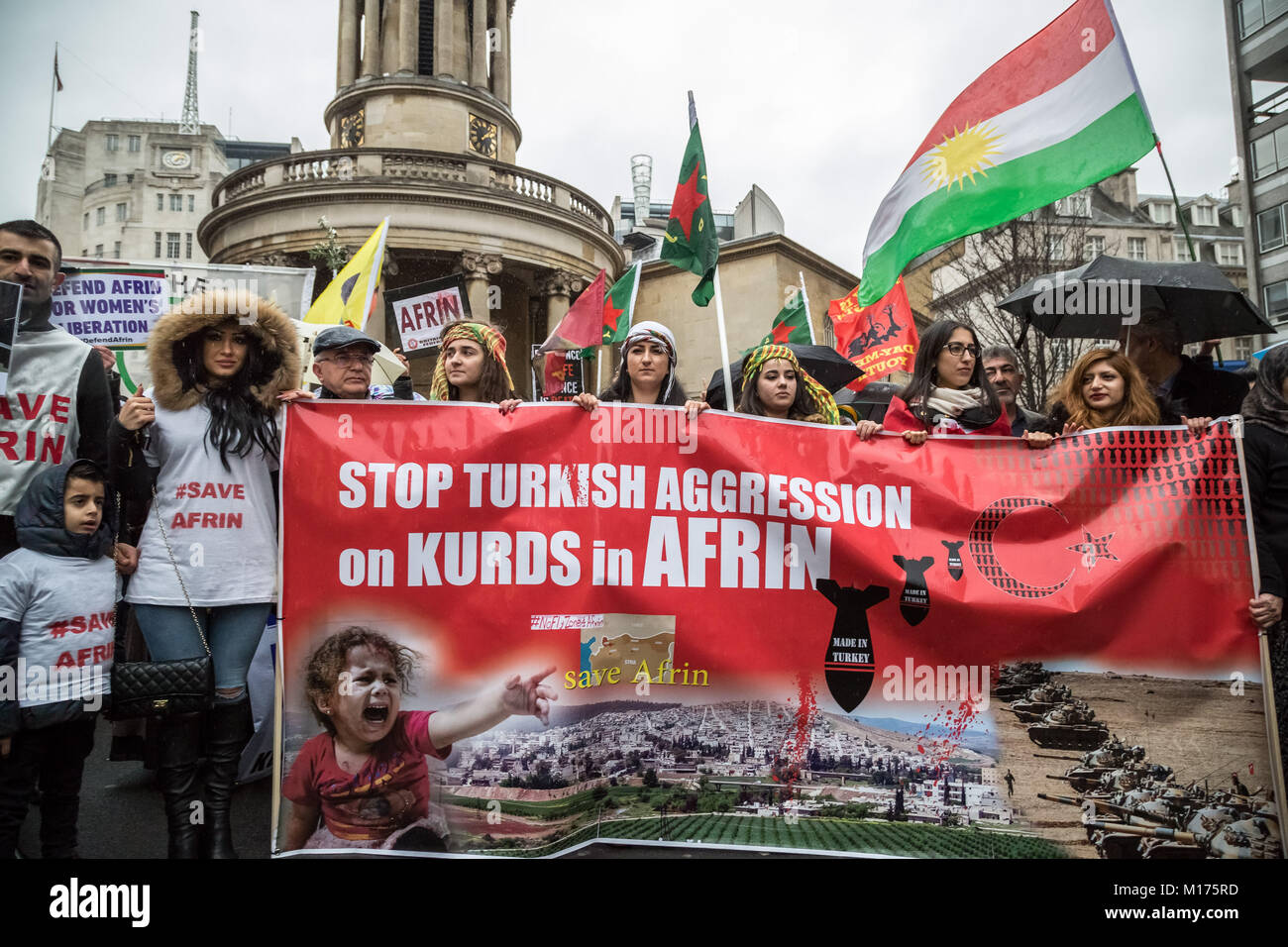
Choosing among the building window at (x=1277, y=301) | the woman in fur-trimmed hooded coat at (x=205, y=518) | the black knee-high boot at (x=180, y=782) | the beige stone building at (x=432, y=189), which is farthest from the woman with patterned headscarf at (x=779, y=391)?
the building window at (x=1277, y=301)

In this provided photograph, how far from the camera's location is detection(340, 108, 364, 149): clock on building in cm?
2961

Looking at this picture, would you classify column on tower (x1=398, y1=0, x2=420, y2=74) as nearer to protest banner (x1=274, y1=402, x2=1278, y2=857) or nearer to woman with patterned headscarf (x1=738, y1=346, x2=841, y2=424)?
woman with patterned headscarf (x1=738, y1=346, x2=841, y2=424)

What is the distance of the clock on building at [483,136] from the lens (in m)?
30.1

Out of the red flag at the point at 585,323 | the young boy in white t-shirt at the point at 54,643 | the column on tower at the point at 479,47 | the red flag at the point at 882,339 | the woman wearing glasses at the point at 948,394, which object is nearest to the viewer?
the young boy in white t-shirt at the point at 54,643

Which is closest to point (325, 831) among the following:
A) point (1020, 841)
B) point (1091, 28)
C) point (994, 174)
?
point (1020, 841)

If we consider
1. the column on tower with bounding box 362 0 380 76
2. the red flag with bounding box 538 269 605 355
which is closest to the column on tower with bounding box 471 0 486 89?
the column on tower with bounding box 362 0 380 76

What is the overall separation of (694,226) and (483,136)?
27.9m

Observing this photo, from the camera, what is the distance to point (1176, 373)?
5.16m

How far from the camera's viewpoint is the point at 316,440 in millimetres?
3879

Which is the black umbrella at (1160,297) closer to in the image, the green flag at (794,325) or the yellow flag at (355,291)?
the green flag at (794,325)

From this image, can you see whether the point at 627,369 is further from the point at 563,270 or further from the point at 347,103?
the point at 347,103

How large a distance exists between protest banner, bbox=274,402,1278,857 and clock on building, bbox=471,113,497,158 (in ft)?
94.4

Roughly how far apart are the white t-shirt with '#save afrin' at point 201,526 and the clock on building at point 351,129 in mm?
28846

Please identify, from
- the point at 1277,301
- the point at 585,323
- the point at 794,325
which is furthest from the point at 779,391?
the point at 1277,301
